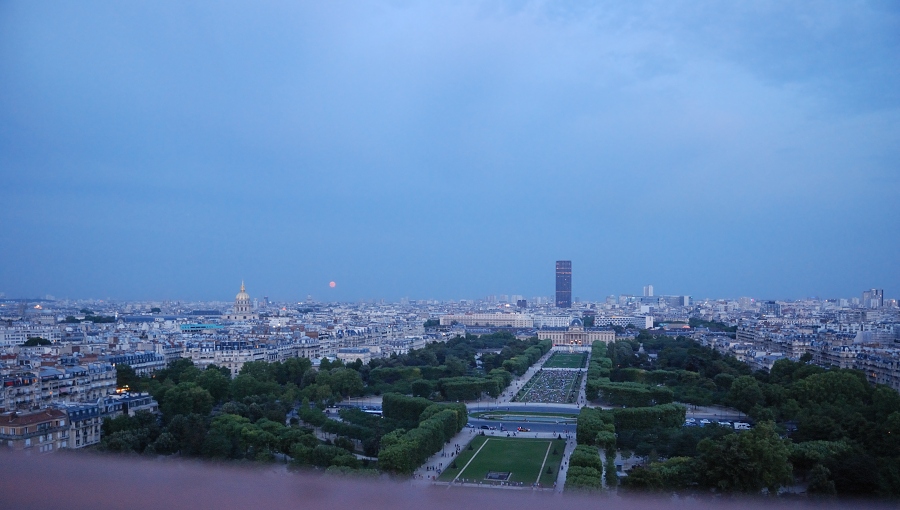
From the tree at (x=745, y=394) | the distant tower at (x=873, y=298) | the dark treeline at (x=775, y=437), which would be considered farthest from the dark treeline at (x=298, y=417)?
the distant tower at (x=873, y=298)

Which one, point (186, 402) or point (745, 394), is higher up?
point (186, 402)

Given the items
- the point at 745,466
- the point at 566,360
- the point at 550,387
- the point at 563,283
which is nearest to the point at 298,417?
the point at 550,387

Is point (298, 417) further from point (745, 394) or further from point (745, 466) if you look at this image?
point (745, 394)

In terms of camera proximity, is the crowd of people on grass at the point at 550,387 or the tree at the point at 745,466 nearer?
the tree at the point at 745,466

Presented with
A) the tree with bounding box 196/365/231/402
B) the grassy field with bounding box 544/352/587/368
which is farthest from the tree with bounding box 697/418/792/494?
the grassy field with bounding box 544/352/587/368

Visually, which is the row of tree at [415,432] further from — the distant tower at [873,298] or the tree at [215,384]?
the distant tower at [873,298]

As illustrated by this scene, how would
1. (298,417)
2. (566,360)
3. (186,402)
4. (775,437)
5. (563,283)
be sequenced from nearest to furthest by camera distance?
(775,437) → (186,402) → (298,417) → (566,360) → (563,283)
